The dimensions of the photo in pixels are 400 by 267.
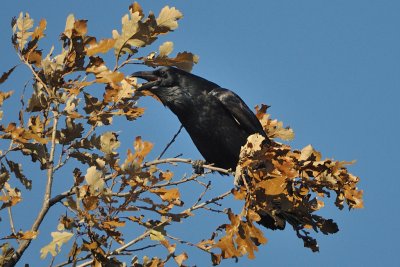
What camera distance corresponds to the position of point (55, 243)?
3609 mm

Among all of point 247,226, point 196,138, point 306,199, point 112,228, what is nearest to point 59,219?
point 112,228

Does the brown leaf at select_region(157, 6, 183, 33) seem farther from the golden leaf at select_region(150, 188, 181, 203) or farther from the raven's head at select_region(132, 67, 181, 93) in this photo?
the raven's head at select_region(132, 67, 181, 93)

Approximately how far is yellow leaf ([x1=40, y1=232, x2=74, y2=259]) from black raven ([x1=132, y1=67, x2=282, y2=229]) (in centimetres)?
339

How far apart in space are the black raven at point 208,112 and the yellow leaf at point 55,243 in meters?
3.39

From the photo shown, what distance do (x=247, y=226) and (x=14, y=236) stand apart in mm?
1415

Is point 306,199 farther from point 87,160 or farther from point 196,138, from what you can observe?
point 196,138

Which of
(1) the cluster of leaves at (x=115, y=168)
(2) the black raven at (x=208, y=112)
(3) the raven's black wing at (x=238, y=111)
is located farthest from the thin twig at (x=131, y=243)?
(3) the raven's black wing at (x=238, y=111)

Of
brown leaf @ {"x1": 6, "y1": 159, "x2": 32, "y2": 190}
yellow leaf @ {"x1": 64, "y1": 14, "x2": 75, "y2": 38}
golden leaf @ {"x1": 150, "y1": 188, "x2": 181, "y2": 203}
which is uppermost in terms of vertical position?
yellow leaf @ {"x1": 64, "y1": 14, "x2": 75, "y2": 38}

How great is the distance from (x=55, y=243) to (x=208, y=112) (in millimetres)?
3614

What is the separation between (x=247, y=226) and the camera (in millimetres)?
4016

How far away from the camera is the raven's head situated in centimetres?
→ 720

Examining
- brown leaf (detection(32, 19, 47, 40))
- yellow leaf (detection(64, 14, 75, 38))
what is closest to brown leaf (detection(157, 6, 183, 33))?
yellow leaf (detection(64, 14, 75, 38))

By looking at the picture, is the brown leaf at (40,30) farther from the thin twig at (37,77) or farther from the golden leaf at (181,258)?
the golden leaf at (181,258)

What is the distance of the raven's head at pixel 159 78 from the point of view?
23.6ft
